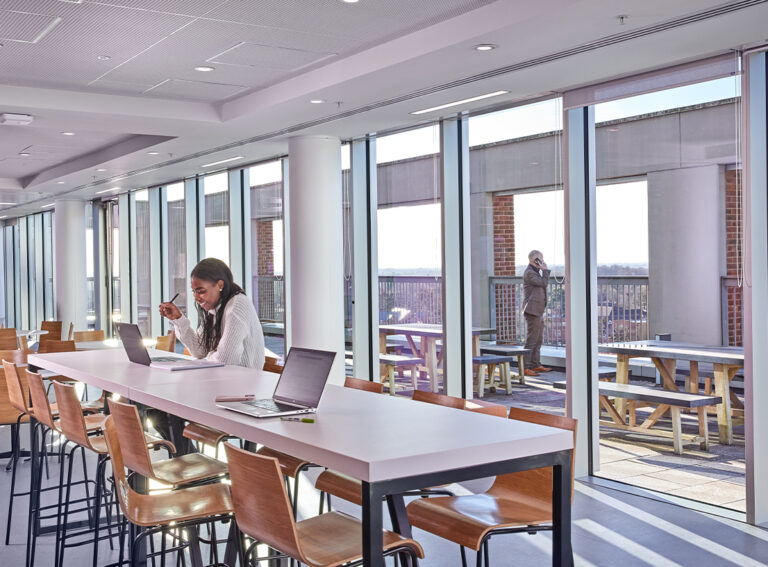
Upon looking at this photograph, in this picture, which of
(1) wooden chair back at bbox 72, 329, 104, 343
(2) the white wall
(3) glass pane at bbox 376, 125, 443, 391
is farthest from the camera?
(1) wooden chair back at bbox 72, 329, 104, 343

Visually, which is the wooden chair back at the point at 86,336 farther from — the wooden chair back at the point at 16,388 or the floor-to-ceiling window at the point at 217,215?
the wooden chair back at the point at 16,388

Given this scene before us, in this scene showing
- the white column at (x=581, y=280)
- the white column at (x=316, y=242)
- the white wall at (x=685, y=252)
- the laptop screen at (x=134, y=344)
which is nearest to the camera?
the laptop screen at (x=134, y=344)

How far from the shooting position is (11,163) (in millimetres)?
11344

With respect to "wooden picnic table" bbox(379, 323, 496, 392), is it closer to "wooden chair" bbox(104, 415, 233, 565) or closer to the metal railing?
the metal railing

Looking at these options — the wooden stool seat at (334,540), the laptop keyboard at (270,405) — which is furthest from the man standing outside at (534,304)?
the wooden stool seat at (334,540)

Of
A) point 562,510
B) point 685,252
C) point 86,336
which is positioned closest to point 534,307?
point 685,252

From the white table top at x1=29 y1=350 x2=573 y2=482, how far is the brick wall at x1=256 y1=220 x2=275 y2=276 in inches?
233

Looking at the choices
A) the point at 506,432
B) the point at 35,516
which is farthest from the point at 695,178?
the point at 35,516

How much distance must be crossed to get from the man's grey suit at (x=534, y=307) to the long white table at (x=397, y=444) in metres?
2.92

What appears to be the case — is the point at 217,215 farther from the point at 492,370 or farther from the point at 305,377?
the point at 305,377

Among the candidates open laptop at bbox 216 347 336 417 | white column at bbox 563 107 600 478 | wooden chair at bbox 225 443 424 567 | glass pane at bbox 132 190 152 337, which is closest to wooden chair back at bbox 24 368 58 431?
open laptop at bbox 216 347 336 417

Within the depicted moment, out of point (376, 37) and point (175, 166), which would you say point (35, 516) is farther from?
point (175, 166)

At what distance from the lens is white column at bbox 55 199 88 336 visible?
47.4 feet

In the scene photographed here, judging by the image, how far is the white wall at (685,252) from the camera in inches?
198
